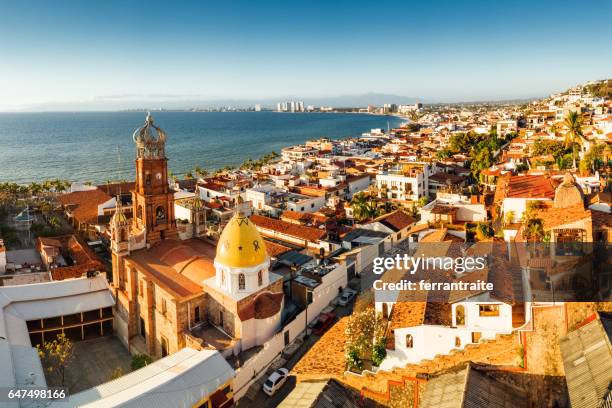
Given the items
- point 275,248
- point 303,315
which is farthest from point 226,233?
point 275,248

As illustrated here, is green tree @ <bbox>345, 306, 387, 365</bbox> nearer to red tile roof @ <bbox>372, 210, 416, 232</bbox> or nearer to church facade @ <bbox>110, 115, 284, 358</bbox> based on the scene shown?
church facade @ <bbox>110, 115, 284, 358</bbox>

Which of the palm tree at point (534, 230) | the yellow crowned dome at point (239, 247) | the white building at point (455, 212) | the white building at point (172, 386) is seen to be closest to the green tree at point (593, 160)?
the white building at point (455, 212)

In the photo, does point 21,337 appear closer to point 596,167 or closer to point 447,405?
point 447,405

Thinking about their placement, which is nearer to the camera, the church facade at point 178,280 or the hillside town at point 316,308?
the hillside town at point 316,308

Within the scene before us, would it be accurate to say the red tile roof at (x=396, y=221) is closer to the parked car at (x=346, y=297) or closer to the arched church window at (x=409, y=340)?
the parked car at (x=346, y=297)

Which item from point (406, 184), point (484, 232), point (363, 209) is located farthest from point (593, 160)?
point (363, 209)
